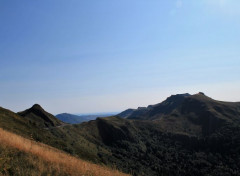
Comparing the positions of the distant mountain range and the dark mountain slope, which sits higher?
the dark mountain slope

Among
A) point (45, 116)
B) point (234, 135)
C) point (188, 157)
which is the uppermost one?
point (45, 116)

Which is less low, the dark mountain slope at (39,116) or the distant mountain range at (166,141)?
the dark mountain slope at (39,116)

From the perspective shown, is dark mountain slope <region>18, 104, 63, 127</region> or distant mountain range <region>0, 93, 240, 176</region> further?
dark mountain slope <region>18, 104, 63, 127</region>

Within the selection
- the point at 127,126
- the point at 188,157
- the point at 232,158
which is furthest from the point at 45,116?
the point at 232,158

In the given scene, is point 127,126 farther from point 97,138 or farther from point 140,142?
point 97,138

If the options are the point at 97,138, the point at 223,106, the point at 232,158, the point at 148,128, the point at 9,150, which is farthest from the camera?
the point at 223,106

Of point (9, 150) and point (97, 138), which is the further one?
point (97, 138)

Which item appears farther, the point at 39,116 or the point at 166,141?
the point at 166,141

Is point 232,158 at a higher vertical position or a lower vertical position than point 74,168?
lower

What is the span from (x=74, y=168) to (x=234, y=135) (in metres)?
154

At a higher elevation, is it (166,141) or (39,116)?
(39,116)

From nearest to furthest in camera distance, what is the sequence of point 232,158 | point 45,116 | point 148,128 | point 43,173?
point 43,173 < point 232,158 < point 45,116 < point 148,128

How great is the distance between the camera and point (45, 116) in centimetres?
13725

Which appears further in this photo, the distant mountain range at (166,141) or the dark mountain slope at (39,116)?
the dark mountain slope at (39,116)
